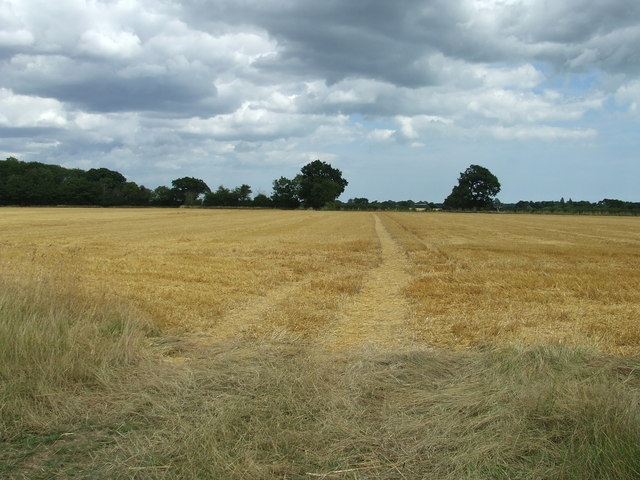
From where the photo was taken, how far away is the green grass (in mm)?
3840

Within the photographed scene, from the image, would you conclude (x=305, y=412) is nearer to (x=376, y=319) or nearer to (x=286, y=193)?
(x=376, y=319)

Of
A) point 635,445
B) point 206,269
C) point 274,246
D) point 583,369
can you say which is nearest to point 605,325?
point 583,369

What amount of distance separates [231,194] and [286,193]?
1590cm

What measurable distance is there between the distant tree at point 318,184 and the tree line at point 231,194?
286 millimetres

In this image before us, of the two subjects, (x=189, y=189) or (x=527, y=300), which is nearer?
(x=527, y=300)

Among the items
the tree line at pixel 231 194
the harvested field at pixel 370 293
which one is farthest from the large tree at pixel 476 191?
the harvested field at pixel 370 293

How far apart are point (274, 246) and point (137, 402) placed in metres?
19.2

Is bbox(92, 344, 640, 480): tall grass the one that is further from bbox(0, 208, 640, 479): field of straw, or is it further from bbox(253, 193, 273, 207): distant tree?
bbox(253, 193, 273, 207): distant tree

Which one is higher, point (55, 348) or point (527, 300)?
point (55, 348)

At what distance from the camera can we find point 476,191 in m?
148

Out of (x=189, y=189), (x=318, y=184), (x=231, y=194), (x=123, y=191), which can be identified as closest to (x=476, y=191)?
(x=318, y=184)

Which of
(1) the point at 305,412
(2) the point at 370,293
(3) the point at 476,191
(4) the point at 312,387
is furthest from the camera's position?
(3) the point at 476,191

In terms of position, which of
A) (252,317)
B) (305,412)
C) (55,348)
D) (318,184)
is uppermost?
(318,184)

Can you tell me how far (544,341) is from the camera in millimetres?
7281
